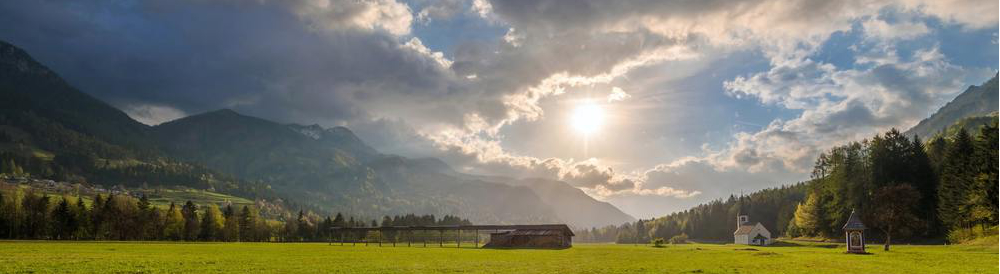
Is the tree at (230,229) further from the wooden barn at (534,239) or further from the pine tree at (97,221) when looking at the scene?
the wooden barn at (534,239)

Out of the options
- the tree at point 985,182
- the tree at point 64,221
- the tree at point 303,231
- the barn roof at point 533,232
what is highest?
the tree at point 985,182

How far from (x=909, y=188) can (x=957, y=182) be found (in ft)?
33.8

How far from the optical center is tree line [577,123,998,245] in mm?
75125

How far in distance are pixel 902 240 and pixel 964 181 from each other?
700 inches

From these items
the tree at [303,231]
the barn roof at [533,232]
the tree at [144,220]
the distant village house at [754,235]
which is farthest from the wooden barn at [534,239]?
the tree at [303,231]

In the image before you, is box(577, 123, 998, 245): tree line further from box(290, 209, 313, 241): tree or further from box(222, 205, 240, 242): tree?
box(222, 205, 240, 242): tree

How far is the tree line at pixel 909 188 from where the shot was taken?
75125 mm

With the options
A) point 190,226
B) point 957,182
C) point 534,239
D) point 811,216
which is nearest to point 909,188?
point 957,182

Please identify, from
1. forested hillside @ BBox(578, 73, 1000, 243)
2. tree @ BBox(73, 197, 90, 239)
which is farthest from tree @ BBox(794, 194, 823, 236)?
tree @ BBox(73, 197, 90, 239)

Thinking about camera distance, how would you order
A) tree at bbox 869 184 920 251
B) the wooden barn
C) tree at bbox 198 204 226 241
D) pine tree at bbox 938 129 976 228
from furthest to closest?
tree at bbox 198 204 226 241 < the wooden barn < tree at bbox 869 184 920 251 < pine tree at bbox 938 129 976 228

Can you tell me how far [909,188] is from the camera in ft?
301

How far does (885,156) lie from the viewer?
103500 mm

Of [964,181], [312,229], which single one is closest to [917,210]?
[964,181]

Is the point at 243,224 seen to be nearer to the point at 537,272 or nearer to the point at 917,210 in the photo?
the point at 537,272
